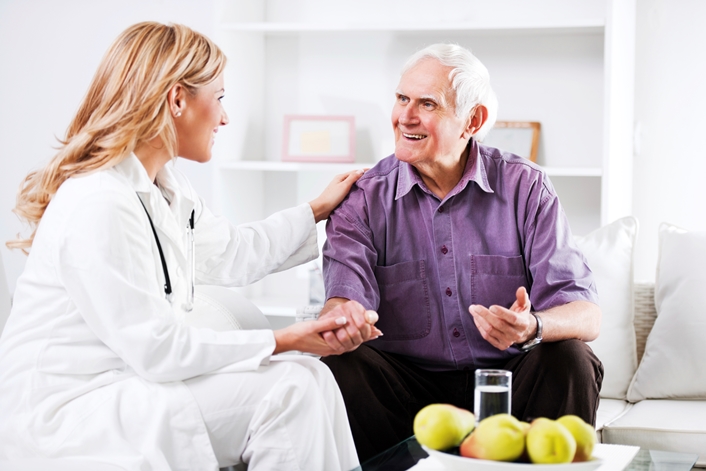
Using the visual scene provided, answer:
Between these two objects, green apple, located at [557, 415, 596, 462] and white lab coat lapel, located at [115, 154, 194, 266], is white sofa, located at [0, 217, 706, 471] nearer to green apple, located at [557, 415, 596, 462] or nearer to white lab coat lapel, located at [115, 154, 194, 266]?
white lab coat lapel, located at [115, 154, 194, 266]

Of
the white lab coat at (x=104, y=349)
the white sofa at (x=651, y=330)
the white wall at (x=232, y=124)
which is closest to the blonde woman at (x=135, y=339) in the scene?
the white lab coat at (x=104, y=349)

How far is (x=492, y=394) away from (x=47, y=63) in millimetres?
2881

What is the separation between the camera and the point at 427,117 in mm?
2008

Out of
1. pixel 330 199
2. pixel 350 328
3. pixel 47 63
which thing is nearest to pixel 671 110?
pixel 330 199

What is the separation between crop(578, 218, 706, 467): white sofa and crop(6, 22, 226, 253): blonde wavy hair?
1.27 m

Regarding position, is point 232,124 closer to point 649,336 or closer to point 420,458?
point 649,336

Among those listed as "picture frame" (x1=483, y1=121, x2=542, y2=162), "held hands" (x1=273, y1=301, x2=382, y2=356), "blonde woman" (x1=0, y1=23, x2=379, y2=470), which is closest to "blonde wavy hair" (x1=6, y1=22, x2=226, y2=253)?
"blonde woman" (x1=0, y1=23, x2=379, y2=470)

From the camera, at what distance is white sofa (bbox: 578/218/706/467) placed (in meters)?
2.10

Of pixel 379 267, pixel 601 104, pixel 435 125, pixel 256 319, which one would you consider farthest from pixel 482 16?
pixel 256 319

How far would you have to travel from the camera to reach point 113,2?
134 inches

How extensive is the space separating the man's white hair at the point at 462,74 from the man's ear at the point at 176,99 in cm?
69

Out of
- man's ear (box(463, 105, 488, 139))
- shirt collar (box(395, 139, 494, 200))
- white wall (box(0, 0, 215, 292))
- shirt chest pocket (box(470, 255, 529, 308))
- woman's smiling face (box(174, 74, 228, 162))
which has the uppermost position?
white wall (box(0, 0, 215, 292))

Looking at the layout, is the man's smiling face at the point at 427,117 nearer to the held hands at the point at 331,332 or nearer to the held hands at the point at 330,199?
the held hands at the point at 330,199

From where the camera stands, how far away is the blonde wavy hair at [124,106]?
1.50m
